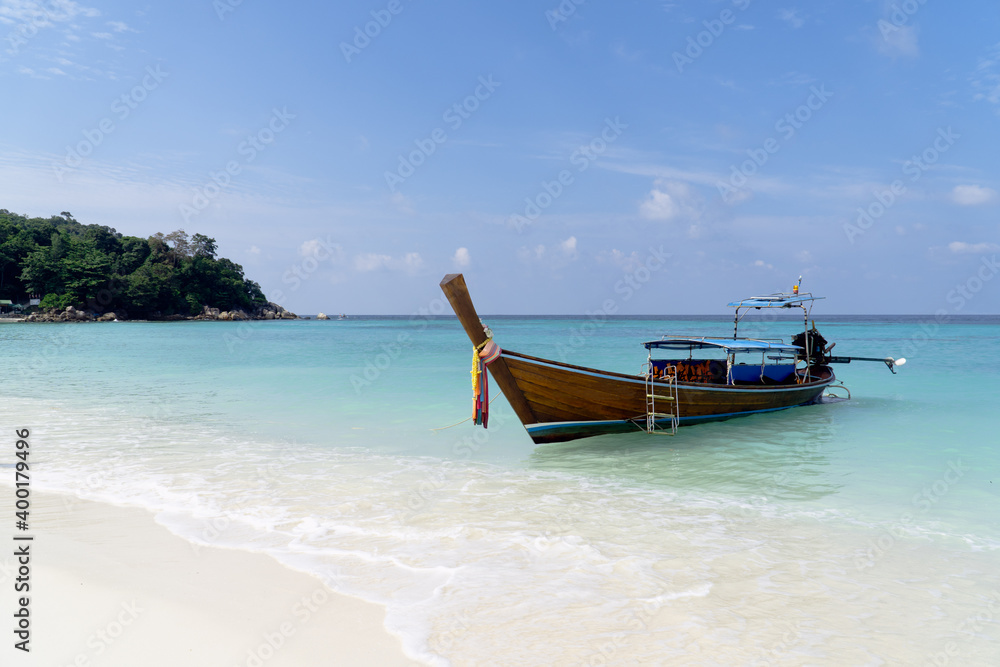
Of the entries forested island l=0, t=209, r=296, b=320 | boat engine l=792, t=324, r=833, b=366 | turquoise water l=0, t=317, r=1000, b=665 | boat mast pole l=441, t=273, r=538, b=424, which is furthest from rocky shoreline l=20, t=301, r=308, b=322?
boat engine l=792, t=324, r=833, b=366

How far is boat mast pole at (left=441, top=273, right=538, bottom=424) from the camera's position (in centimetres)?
776

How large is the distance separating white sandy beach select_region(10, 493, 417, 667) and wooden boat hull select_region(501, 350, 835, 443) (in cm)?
484

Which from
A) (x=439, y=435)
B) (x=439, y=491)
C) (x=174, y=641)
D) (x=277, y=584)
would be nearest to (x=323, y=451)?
(x=439, y=435)

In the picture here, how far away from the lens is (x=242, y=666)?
3297 mm

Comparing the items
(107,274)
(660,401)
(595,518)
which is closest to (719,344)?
(660,401)

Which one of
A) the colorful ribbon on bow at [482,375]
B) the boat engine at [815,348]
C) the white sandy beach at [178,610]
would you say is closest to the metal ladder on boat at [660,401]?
the colorful ribbon on bow at [482,375]

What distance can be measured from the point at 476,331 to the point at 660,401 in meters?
4.38

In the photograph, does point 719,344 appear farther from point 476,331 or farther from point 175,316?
point 175,316

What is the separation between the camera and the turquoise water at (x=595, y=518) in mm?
3863

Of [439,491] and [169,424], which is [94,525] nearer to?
[439,491]

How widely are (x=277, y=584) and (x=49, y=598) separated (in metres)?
1.54

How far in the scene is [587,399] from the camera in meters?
9.87

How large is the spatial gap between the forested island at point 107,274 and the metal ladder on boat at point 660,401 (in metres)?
82.1

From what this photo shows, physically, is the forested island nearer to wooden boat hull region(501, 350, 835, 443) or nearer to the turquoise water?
the turquoise water
